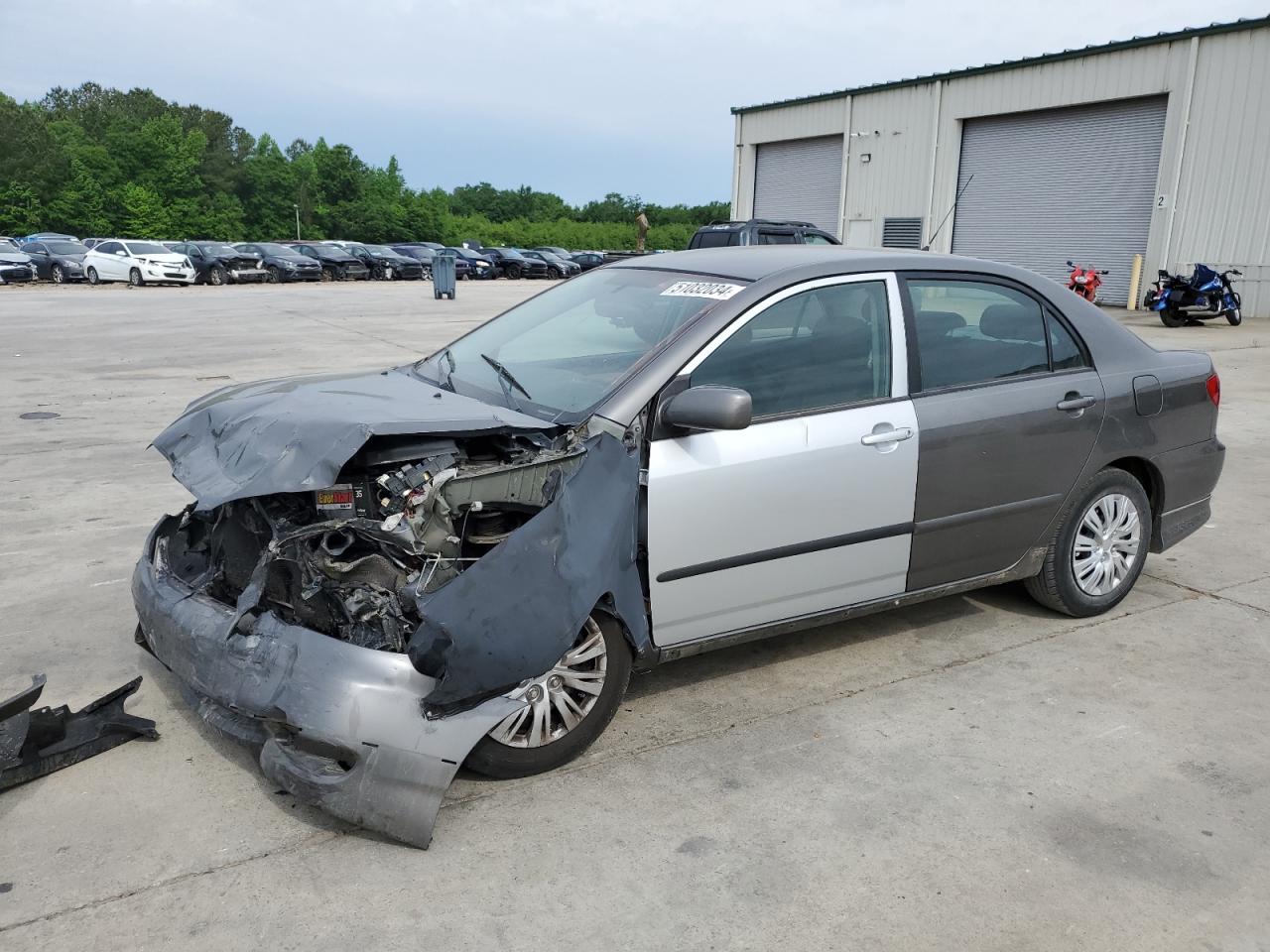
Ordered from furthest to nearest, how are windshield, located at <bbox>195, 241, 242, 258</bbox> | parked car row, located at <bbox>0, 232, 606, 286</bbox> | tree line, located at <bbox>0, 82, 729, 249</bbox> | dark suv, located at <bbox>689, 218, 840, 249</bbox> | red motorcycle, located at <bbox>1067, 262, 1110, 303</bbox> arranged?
1. tree line, located at <bbox>0, 82, 729, 249</bbox>
2. windshield, located at <bbox>195, 241, 242, 258</bbox>
3. parked car row, located at <bbox>0, 232, 606, 286</bbox>
4. red motorcycle, located at <bbox>1067, 262, 1110, 303</bbox>
5. dark suv, located at <bbox>689, 218, 840, 249</bbox>

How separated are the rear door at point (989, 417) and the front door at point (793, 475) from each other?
124 mm

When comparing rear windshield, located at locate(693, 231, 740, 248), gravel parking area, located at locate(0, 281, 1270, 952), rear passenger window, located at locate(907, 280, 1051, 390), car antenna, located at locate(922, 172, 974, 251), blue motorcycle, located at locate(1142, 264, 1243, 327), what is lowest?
gravel parking area, located at locate(0, 281, 1270, 952)

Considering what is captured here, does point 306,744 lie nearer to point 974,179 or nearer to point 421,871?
point 421,871

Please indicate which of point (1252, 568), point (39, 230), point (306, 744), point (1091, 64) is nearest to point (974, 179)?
point (1091, 64)

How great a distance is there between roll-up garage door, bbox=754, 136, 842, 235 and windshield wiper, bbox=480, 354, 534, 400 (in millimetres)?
28558

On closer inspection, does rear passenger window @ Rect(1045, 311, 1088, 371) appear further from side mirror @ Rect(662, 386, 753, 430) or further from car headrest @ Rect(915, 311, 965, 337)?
side mirror @ Rect(662, 386, 753, 430)

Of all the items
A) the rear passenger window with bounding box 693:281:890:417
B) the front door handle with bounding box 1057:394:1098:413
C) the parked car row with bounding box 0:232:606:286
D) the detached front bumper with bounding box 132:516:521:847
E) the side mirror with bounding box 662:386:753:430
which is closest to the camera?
the detached front bumper with bounding box 132:516:521:847

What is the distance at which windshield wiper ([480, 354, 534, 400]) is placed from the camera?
12.7 feet

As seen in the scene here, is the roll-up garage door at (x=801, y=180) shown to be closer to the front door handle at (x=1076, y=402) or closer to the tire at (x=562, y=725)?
the front door handle at (x=1076, y=402)

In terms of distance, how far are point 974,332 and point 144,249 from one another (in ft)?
109

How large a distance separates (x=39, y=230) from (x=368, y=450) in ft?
235

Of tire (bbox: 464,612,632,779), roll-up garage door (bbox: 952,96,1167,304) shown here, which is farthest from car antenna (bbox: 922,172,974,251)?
tire (bbox: 464,612,632,779)

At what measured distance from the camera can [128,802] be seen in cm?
314

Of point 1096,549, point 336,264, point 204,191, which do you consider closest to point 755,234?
point 1096,549
